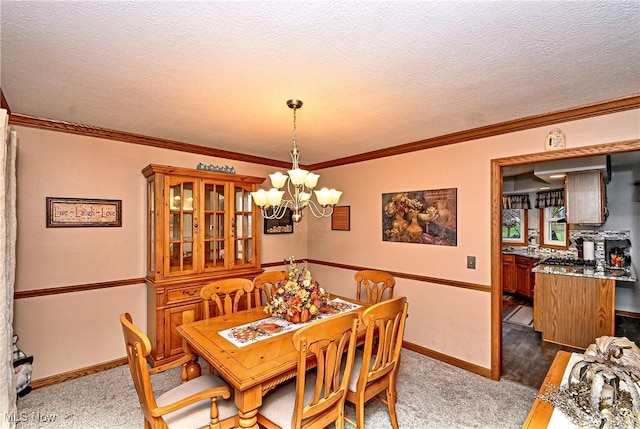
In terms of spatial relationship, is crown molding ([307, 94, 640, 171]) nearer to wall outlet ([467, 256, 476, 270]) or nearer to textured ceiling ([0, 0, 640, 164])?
textured ceiling ([0, 0, 640, 164])

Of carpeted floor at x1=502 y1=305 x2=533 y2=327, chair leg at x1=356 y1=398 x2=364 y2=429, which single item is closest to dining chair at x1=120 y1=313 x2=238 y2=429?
chair leg at x1=356 y1=398 x2=364 y2=429

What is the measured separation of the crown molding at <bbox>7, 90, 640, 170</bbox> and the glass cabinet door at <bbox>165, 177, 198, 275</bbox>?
624mm

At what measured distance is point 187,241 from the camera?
3.22 metres

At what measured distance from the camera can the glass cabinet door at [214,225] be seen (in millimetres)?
3357

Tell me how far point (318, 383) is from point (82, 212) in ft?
9.27

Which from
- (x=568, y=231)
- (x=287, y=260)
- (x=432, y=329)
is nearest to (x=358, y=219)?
(x=287, y=260)

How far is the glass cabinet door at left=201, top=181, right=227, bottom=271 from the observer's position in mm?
3357

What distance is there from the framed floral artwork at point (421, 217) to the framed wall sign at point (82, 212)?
3.06m

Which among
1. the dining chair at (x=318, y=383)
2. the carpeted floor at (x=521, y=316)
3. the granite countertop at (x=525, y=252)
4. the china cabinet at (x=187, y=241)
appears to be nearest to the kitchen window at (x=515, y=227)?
the granite countertop at (x=525, y=252)

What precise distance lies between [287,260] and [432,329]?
224 cm

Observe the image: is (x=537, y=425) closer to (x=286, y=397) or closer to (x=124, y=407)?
(x=286, y=397)

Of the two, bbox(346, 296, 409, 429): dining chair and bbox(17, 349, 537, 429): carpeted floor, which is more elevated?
bbox(346, 296, 409, 429): dining chair

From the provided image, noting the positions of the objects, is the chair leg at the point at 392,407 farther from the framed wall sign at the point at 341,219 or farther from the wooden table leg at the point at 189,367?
the framed wall sign at the point at 341,219

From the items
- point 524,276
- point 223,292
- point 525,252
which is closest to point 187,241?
point 223,292
